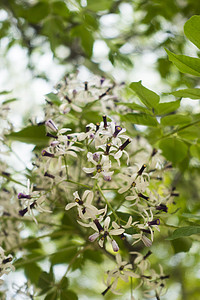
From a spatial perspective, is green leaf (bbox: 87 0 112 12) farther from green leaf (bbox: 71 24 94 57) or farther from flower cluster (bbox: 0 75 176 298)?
flower cluster (bbox: 0 75 176 298)

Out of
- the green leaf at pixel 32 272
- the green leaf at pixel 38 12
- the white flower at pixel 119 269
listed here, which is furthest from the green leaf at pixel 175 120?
the green leaf at pixel 38 12

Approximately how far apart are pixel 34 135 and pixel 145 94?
0.33 meters

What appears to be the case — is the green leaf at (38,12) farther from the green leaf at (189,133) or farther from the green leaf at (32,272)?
the green leaf at (32,272)

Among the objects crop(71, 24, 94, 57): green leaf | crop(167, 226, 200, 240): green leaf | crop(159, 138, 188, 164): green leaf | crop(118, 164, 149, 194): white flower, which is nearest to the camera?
crop(167, 226, 200, 240): green leaf

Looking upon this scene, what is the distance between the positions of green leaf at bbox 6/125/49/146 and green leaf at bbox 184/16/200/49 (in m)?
0.44

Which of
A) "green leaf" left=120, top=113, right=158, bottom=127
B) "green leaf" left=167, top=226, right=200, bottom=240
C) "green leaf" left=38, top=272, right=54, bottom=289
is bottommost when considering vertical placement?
"green leaf" left=38, top=272, right=54, bottom=289

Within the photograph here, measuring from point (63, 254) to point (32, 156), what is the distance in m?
0.33

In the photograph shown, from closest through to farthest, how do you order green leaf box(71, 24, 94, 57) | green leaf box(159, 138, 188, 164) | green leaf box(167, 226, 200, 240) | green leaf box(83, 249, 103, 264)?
green leaf box(167, 226, 200, 240) → green leaf box(159, 138, 188, 164) → green leaf box(83, 249, 103, 264) → green leaf box(71, 24, 94, 57)

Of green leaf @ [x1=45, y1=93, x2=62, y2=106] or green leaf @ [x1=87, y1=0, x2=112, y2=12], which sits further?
green leaf @ [x1=87, y1=0, x2=112, y2=12]

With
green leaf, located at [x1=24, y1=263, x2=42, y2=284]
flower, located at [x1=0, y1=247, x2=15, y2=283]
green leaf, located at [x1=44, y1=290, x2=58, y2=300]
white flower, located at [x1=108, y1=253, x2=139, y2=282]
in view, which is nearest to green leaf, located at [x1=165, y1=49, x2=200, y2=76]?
white flower, located at [x1=108, y1=253, x2=139, y2=282]

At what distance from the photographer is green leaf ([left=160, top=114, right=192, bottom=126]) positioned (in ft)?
2.76

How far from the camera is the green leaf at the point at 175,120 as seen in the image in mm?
840

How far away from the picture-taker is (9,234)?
1075mm

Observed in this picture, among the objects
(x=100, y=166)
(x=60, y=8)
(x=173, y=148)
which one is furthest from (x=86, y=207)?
(x=60, y=8)
